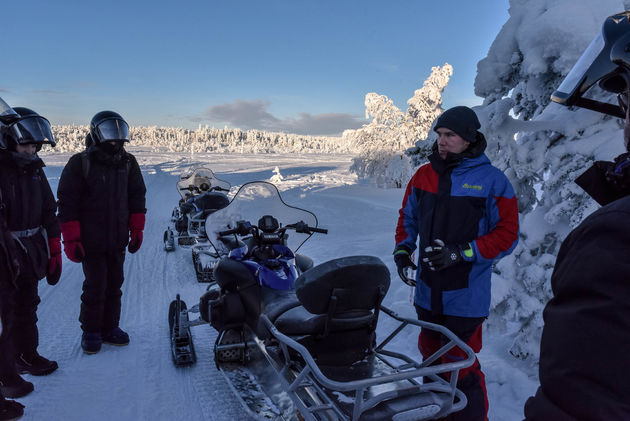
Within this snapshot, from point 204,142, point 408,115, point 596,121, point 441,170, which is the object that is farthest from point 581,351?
point 204,142

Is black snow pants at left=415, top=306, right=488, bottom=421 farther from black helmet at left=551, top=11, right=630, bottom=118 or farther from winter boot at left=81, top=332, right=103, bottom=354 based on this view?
winter boot at left=81, top=332, right=103, bottom=354

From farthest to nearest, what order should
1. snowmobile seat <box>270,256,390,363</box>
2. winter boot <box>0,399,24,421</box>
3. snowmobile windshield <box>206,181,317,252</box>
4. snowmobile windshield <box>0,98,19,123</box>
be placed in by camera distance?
snowmobile windshield <box>206,181,317,252</box>, snowmobile windshield <box>0,98,19,123</box>, winter boot <box>0,399,24,421</box>, snowmobile seat <box>270,256,390,363</box>

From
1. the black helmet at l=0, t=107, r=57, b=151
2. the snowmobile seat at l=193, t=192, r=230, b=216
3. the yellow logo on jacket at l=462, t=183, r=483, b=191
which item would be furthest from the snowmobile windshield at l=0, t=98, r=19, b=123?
the snowmobile seat at l=193, t=192, r=230, b=216

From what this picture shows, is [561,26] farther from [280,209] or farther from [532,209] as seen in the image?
[280,209]

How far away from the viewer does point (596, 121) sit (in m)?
3.77

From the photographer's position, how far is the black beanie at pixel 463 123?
2654 millimetres

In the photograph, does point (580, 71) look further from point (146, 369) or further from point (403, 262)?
point (146, 369)

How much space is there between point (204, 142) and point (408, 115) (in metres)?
113

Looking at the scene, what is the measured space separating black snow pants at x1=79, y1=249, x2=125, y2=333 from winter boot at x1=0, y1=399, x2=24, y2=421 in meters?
1.20

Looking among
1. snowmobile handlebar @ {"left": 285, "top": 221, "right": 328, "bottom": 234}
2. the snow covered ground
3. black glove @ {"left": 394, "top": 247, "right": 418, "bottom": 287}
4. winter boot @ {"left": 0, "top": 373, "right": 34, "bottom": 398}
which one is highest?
snowmobile handlebar @ {"left": 285, "top": 221, "right": 328, "bottom": 234}

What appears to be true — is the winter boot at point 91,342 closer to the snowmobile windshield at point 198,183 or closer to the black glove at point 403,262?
the black glove at point 403,262

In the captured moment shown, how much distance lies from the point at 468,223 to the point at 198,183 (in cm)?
784

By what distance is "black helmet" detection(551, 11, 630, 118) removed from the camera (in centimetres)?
107

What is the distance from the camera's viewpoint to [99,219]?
13.6ft
